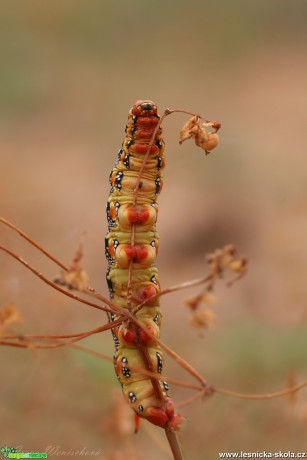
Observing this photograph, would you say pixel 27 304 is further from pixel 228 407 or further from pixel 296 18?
pixel 296 18

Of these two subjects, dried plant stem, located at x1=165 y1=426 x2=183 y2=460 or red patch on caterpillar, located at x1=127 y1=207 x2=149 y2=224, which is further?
red patch on caterpillar, located at x1=127 y1=207 x2=149 y2=224

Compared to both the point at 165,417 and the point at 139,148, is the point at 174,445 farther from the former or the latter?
the point at 139,148

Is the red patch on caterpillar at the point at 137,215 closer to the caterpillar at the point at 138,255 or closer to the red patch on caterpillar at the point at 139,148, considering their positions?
the caterpillar at the point at 138,255

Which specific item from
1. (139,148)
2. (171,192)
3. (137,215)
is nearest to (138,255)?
(137,215)

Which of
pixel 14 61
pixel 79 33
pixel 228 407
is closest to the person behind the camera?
pixel 228 407

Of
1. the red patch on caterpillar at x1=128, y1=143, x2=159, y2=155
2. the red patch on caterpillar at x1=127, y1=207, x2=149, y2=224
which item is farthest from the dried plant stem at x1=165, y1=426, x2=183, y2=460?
the red patch on caterpillar at x1=128, y1=143, x2=159, y2=155

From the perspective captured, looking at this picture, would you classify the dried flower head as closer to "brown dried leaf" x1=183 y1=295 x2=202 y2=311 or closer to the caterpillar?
the caterpillar

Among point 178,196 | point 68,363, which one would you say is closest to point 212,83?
point 178,196
